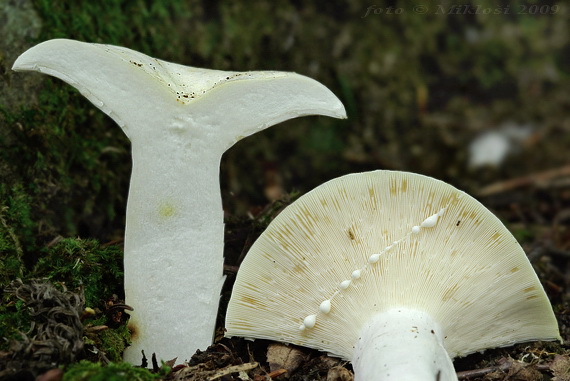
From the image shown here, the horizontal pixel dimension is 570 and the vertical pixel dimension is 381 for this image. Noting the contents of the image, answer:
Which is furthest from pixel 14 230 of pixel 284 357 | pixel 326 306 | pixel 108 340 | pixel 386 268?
pixel 386 268

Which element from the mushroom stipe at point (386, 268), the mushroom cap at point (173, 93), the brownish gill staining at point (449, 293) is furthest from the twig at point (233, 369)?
the mushroom cap at point (173, 93)

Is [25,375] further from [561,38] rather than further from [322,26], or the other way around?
[561,38]

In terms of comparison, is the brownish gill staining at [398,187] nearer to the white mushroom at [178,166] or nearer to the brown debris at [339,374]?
the white mushroom at [178,166]

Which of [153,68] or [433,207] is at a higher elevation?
[153,68]

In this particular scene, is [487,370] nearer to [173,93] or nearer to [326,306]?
[326,306]

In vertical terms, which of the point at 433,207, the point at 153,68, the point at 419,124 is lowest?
the point at 433,207

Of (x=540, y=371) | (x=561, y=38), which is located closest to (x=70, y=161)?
(x=540, y=371)
